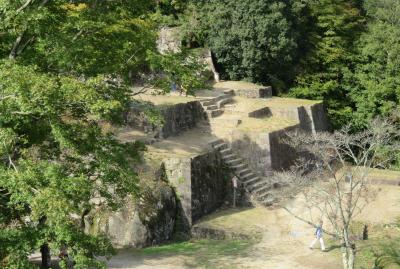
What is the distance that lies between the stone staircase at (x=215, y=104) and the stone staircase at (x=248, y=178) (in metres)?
2.23

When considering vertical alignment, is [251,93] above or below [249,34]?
below

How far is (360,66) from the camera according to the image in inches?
1006

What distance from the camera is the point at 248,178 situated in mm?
17766

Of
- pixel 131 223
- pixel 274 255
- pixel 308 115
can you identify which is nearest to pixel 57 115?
pixel 131 223

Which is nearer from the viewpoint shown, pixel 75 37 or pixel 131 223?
pixel 75 37

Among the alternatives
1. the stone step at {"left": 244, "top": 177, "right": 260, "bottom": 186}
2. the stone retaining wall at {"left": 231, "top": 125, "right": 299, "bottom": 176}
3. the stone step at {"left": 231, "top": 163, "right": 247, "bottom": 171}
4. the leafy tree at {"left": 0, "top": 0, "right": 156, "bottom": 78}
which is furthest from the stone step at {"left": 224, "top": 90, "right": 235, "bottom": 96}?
the leafy tree at {"left": 0, "top": 0, "right": 156, "bottom": 78}

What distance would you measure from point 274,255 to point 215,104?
29.0 ft

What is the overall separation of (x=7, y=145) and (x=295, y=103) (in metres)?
15.7

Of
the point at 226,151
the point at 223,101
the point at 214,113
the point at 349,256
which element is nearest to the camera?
the point at 349,256

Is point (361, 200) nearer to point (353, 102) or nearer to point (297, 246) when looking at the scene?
point (297, 246)

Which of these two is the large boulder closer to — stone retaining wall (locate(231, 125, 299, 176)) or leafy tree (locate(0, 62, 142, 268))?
leafy tree (locate(0, 62, 142, 268))

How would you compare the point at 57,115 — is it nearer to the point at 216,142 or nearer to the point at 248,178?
the point at 216,142

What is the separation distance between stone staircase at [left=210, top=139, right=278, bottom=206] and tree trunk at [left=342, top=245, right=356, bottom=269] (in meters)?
5.64

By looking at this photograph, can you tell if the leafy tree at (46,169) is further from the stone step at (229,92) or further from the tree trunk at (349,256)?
the stone step at (229,92)
